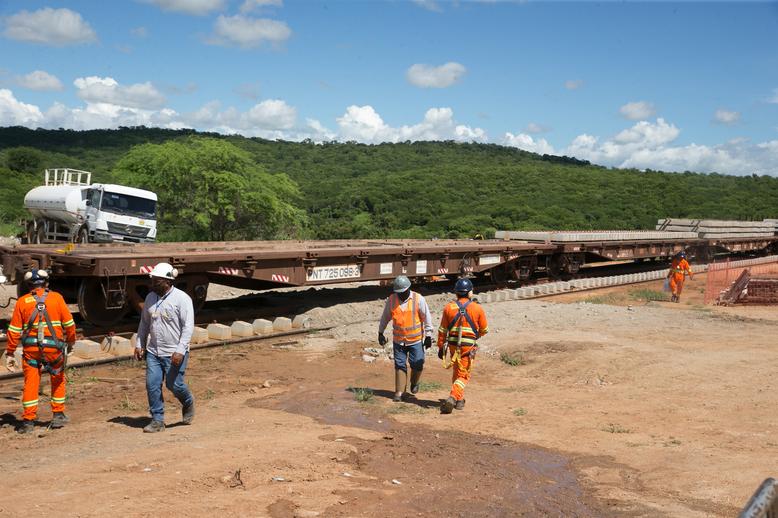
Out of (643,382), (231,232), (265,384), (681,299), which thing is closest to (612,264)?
(681,299)

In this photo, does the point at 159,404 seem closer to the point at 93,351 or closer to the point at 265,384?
the point at 265,384

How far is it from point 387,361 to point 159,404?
4782mm

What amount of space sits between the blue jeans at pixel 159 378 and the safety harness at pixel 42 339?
91 cm

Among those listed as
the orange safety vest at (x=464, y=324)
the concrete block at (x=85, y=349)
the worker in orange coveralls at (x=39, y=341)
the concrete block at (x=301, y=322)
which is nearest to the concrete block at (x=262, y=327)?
the concrete block at (x=301, y=322)

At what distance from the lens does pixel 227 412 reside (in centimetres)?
824

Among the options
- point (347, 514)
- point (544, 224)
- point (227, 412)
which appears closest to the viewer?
point (347, 514)

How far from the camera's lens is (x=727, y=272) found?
25.1 metres

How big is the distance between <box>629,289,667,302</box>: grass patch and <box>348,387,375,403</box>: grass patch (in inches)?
543

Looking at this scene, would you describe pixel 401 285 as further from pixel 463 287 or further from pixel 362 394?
pixel 362 394

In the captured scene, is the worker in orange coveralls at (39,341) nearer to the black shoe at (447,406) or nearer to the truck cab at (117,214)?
the black shoe at (447,406)

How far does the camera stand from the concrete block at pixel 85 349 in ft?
35.2

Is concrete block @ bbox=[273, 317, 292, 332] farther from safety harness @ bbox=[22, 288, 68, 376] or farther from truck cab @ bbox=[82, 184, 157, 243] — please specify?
truck cab @ bbox=[82, 184, 157, 243]

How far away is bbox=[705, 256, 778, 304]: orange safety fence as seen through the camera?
22.6 m

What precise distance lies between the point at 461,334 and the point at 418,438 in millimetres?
1481
